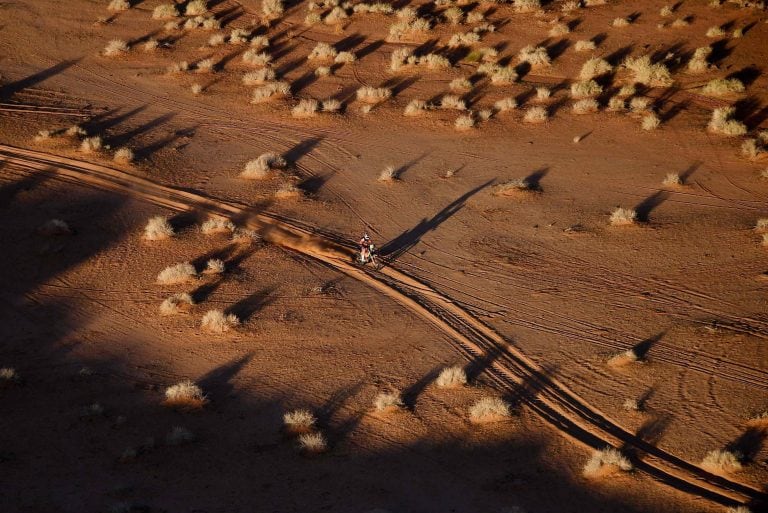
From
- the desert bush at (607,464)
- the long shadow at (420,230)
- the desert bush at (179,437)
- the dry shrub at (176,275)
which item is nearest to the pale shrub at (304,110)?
the long shadow at (420,230)

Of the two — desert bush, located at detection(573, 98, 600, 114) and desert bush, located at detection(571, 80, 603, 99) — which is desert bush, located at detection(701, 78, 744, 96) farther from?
desert bush, located at detection(573, 98, 600, 114)

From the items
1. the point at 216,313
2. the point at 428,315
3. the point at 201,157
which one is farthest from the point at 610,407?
the point at 201,157

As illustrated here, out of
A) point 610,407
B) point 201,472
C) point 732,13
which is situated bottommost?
point 201,472

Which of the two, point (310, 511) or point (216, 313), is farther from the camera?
point (216, 313)

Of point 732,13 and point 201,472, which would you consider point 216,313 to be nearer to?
point 201,472

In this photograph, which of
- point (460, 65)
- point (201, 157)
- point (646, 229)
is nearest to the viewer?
point (646, 229)
